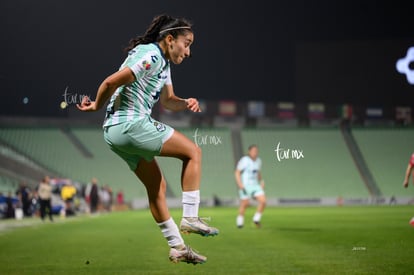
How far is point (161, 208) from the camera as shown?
6.74 metres

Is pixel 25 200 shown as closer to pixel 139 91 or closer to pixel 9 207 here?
pixel 9 207

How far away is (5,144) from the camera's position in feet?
108

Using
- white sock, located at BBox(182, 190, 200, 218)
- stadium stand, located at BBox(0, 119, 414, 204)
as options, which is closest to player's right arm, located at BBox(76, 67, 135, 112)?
white sock, located at BBox(182, 190, 200, 218)

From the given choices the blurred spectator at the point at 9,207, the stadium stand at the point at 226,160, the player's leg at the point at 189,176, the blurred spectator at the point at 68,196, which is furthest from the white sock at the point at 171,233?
the blurred spectator at the point at 68,196

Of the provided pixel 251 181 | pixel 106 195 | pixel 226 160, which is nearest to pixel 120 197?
pixel 106 195

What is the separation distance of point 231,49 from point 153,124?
17.6 m

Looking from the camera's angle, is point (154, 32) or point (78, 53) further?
point (78, 53)

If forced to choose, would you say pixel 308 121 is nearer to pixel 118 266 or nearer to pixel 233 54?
pixel 233 54

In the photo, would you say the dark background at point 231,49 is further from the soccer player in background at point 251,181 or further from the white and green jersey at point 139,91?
the white and green jersey at point 139,91

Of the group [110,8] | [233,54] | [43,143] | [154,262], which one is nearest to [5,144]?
[43,143]

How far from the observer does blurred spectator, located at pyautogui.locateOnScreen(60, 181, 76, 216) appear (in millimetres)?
29828

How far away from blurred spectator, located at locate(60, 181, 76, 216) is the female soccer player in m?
23.9

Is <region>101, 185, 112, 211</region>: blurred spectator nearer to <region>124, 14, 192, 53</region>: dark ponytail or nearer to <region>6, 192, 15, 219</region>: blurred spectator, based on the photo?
<region>6, 192, 15, 219</region>: blurred spectator

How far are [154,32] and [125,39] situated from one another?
6.79 m
